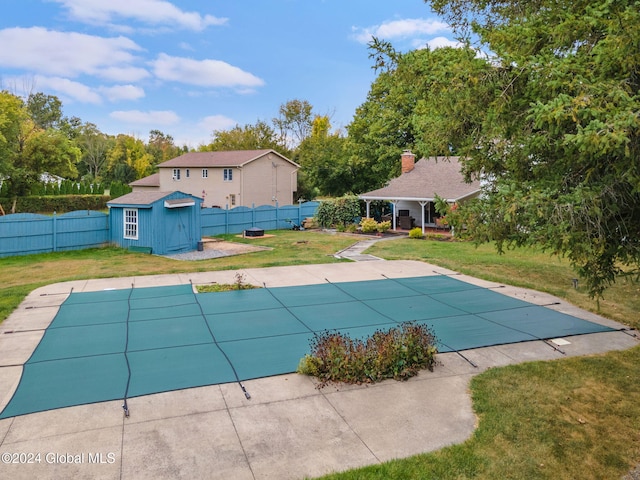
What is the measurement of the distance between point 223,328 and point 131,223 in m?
12.3

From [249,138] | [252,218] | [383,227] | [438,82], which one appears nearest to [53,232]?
[252,218]

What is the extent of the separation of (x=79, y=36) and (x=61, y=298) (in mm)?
25132

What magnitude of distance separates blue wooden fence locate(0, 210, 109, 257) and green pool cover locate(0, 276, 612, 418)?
28.0 ft

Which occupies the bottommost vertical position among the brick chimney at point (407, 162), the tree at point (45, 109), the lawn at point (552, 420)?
the lawn at point (552, 420)

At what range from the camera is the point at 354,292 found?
11523 mm

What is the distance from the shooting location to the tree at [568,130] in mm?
3924

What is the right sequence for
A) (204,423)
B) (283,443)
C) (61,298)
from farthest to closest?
(61,298) → (204,423) → (283,443)

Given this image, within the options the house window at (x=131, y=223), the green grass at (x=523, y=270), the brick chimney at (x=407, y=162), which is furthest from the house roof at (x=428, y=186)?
the house window at (x=131, y=223)

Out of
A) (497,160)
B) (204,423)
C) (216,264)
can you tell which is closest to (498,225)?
(497,160)

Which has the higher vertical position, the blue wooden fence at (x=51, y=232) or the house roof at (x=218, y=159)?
the house roof at (x=218, y=159)

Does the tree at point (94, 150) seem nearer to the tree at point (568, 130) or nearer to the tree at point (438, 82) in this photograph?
the tree at point (438, 82)

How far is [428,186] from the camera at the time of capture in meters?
26.3

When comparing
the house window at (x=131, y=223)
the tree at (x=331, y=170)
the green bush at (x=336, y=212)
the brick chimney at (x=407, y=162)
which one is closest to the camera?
the house window at (x=131, y=223)

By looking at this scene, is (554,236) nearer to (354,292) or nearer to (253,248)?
(354,292)
